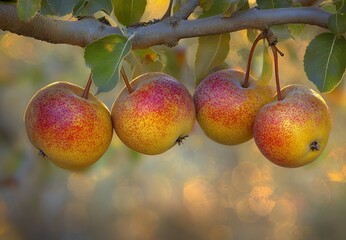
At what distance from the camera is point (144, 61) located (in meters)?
1.51

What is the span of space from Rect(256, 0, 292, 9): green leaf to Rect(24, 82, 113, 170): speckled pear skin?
35 cm

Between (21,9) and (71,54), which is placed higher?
(21,9)

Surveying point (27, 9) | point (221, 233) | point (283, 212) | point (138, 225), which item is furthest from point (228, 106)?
point (221, 233)

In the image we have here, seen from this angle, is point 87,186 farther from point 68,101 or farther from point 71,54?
point 68,101

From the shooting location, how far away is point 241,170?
635 cm

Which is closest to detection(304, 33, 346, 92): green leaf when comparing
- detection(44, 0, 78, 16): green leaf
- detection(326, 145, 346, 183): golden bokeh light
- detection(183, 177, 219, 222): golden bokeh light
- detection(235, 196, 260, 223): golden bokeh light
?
detection(44, 0, 78, 16): green leaf

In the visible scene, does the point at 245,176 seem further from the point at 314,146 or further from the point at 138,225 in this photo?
the point at 314,146

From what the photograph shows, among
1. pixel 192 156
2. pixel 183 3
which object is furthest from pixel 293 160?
pixel 192 156

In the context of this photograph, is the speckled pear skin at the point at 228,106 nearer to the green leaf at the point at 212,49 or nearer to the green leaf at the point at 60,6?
the green leaf at the point at 212,49

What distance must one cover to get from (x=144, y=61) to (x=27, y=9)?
0.49m

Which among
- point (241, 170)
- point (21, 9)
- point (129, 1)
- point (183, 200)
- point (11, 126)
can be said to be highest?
point (21, 9)

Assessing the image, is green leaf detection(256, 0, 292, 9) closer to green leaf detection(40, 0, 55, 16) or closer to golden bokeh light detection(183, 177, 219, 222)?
green leaf detection(40, 0, 55, 16)

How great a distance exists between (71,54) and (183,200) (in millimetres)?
3589

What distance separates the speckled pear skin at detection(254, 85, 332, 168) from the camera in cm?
136
